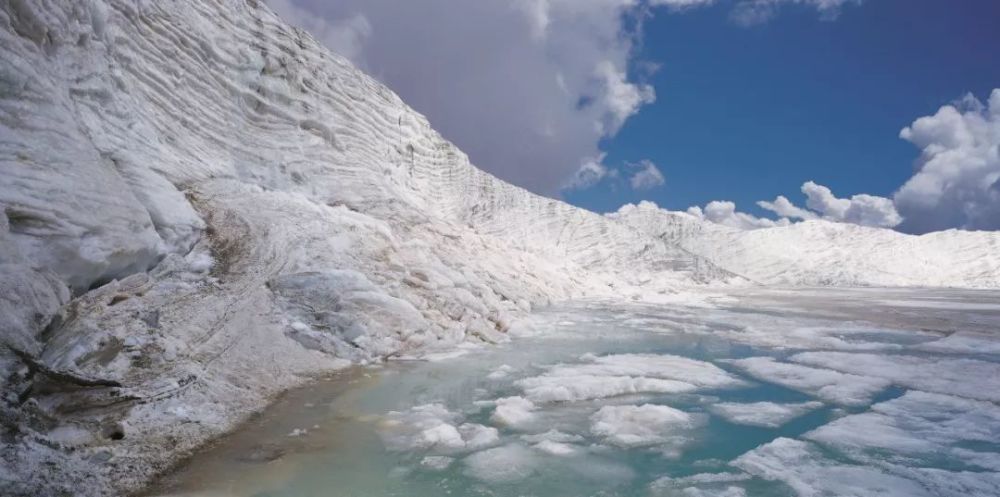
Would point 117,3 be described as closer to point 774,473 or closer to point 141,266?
point 141,266

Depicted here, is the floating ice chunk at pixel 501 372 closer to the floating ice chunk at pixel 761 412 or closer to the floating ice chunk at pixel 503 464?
the floating ice chunk at pixel 503 464

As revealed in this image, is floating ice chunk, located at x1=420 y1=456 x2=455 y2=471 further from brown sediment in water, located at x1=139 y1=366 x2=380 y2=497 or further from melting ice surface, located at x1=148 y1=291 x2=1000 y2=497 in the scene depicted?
brown sediment in water, located at x1=139 y1=366 x2=380 y2=497

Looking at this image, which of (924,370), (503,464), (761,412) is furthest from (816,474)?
(924,370)

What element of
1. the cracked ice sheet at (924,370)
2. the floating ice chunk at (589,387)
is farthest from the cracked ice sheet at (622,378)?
the cracked ice sheet at (924,370)

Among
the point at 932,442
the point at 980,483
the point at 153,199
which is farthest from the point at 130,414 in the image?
the point at 932,442

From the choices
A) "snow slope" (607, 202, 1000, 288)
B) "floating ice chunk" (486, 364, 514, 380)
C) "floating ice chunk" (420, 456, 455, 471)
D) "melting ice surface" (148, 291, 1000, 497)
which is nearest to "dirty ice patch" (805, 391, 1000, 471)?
"melting ice surface" (148, 291, 1000, 497)
